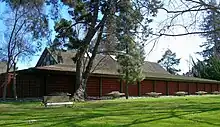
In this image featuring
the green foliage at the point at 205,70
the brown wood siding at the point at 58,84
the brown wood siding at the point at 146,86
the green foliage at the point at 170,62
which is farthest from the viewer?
the green foliage at the point at 170,62

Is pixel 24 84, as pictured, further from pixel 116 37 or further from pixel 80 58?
pixel 116 37

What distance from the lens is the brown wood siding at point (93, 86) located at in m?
37.8

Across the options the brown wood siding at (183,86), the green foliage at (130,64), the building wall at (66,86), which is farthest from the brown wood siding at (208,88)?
the green foliage at (130,64)

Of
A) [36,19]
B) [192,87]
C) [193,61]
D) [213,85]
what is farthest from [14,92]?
[193,61]

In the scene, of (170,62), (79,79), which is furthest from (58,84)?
(170,62)

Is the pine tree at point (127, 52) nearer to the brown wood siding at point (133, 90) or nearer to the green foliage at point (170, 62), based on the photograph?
the brown wood siding at point (133, 90)

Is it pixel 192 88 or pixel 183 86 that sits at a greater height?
pixel 183 86

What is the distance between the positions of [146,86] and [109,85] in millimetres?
6541

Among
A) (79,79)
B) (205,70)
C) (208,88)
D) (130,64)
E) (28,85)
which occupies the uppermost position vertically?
(205,70)

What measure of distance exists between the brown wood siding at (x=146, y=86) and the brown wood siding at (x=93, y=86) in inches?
297

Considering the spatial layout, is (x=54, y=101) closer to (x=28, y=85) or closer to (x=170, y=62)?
(x=28, y=85)

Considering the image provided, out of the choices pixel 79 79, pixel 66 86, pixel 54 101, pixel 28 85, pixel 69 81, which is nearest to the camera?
pixel 54 101

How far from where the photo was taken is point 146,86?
44.7 metres

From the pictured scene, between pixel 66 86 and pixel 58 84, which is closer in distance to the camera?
pixel 58 84
